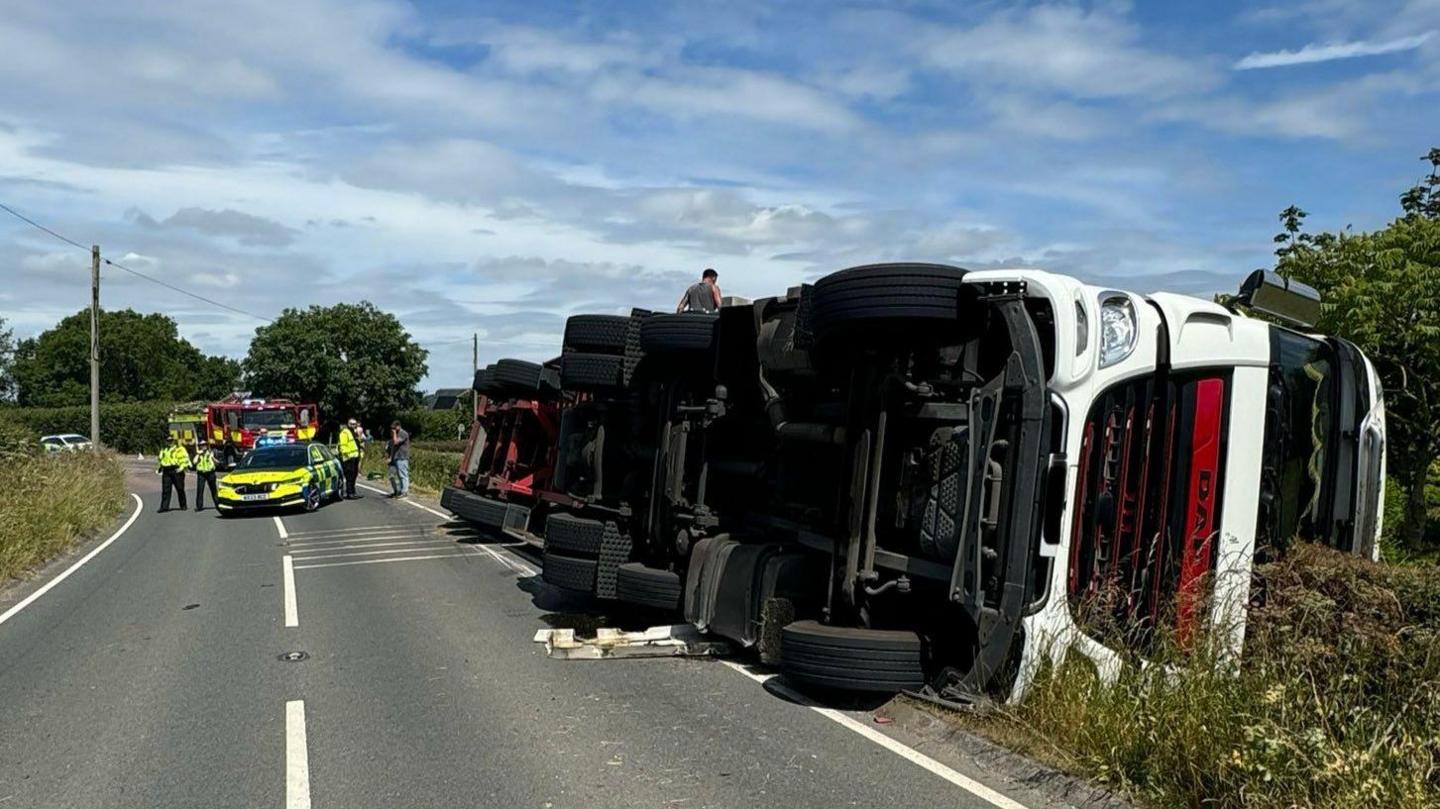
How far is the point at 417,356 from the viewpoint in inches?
2386

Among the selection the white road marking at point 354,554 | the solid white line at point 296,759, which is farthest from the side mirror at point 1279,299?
the white road marking at point 354,554

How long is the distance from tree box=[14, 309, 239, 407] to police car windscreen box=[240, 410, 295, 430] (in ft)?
169

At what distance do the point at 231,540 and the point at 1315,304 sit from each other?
49.2ft

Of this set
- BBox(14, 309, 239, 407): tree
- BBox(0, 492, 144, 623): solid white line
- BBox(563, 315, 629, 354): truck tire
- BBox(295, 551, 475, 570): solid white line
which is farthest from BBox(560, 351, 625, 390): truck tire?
BBox(14, 309, 239, 407): tree

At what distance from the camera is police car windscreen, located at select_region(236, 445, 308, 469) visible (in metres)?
22.3

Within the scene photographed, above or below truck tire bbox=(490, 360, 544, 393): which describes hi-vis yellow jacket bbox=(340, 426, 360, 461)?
below

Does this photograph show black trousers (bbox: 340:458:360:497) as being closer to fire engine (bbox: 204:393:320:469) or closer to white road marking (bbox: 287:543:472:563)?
white road marking (bbox: 287:543:472:563)

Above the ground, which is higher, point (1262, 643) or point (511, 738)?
point (1262, 643)

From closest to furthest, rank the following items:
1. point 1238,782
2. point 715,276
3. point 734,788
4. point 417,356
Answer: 1. point 1238,782
2. point 734,788
3. point 715,276
4. point 417,356

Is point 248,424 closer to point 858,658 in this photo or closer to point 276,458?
point 276,458

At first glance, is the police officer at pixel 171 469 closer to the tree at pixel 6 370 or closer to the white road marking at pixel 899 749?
the white road marking at pixel 899 749

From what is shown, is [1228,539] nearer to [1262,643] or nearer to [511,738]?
[1262,643]

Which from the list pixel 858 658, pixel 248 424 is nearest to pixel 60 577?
pixel 858 658

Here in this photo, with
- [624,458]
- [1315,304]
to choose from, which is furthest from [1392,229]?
[624,458]
